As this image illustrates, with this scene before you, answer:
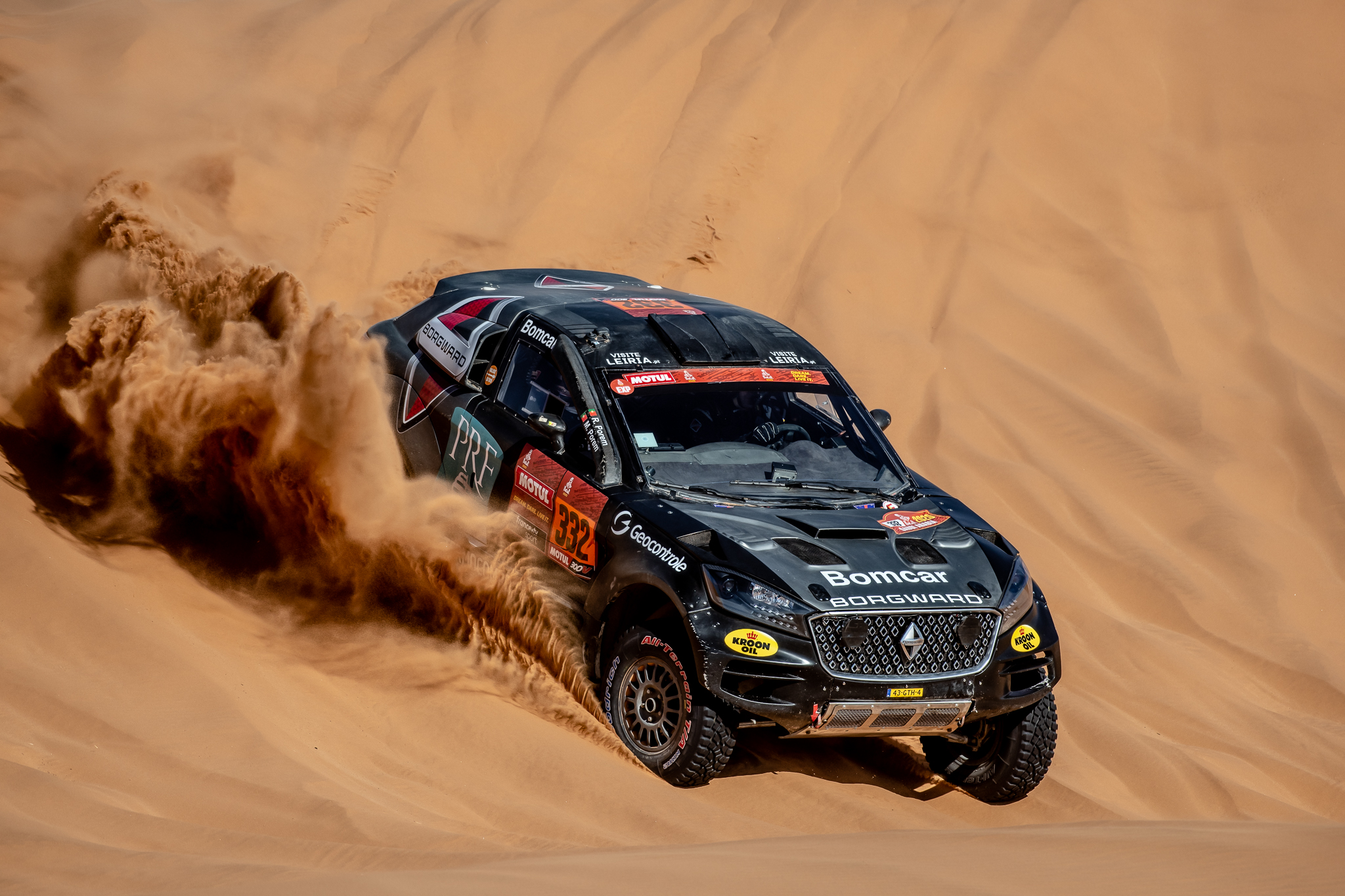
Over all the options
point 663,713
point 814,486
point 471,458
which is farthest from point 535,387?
point 663,713

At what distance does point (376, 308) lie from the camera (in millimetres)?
10406

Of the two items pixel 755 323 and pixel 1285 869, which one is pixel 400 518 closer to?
pixel 755 323

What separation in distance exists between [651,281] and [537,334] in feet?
18.5

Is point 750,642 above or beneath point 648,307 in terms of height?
beneath

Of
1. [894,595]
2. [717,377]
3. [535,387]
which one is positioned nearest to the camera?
[894,595]

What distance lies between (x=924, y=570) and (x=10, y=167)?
7.67 meters

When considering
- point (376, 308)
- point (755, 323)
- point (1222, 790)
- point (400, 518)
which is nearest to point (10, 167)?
point (376, 308)

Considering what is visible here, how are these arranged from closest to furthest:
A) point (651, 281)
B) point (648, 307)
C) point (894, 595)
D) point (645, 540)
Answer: point (894, 595), point (645, 540), point (648, 307), point (651, 281)

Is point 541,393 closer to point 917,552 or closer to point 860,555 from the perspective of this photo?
point 860,555

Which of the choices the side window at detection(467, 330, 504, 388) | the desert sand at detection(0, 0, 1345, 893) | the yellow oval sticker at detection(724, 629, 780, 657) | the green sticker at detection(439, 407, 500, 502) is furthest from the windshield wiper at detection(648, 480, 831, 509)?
the side window at detection(467, 330, 504, 388)

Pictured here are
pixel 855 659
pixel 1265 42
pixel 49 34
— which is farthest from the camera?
pixel 1265 42

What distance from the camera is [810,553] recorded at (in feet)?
18.1

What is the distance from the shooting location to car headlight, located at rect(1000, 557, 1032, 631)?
221 inches

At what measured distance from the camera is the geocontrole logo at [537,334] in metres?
6.61
